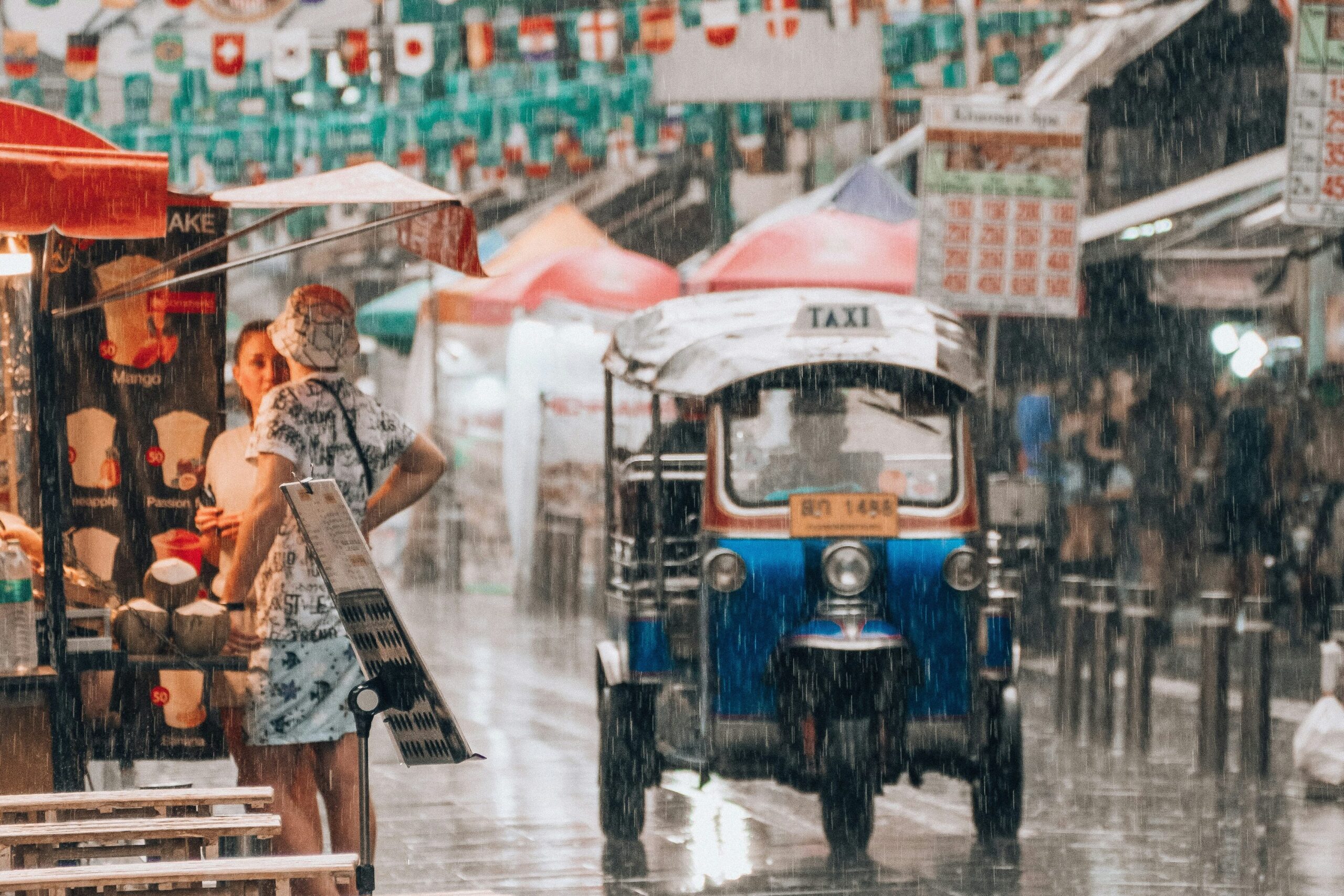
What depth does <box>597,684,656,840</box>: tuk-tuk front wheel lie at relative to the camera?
338 inches

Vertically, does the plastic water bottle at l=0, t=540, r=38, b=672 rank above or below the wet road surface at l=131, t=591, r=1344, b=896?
above

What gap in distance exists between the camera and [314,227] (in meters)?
31.6

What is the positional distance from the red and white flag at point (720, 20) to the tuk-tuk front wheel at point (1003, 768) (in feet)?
23.8

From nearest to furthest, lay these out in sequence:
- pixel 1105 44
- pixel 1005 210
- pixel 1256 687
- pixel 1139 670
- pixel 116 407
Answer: pixel 116 407 → pixel 1256 687 → pixel 1139 670 → pixel 1005 210 → pixel 1105 44

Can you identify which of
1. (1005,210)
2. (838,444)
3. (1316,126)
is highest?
(1316,126)

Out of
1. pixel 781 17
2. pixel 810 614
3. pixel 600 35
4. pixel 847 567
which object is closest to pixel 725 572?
pixel 810 614

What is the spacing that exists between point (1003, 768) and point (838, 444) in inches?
61.2

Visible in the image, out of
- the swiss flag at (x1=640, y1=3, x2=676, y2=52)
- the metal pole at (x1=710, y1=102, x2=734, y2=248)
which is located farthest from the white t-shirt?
the metal pole at (x1=710, y1=102, x2=734, y2=248)

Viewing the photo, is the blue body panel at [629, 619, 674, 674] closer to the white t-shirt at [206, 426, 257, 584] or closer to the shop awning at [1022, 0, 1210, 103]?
the white t-shirt at [206, 426, 257, 584]

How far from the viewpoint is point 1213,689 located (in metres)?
10.6

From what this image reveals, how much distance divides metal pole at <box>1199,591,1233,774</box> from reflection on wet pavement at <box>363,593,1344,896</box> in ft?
0.58

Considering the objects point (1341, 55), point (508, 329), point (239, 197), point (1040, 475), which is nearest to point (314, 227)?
point (508, 329)

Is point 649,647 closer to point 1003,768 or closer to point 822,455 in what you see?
point 822,455

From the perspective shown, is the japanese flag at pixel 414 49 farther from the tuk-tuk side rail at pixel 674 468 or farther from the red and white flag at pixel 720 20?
the tuk-tuk side rail at pixel 674 468
